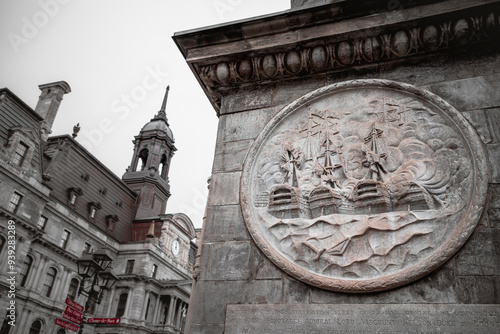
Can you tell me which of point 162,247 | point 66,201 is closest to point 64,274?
point 66,201

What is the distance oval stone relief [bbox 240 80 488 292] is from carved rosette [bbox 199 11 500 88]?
0.37 metres

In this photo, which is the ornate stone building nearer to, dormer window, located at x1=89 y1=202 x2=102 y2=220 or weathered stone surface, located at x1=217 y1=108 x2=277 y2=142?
dormer window, located at x1=89 y1=202 x2=102 y2=220

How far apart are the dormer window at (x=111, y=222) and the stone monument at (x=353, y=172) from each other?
47.0 metres

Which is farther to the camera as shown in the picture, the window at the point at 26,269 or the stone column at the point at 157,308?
the stone column at the point at 157,308

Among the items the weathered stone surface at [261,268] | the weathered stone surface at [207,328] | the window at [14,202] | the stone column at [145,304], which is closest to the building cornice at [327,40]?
the weathered stone surface at [261,268]

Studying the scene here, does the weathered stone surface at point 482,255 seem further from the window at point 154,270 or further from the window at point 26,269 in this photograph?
the window at point 154,270

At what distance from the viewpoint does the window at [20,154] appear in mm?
34594

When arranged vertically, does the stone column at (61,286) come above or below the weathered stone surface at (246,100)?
above

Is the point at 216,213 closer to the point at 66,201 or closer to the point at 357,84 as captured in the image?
the point at 357,84

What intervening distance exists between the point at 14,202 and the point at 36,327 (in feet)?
39.7

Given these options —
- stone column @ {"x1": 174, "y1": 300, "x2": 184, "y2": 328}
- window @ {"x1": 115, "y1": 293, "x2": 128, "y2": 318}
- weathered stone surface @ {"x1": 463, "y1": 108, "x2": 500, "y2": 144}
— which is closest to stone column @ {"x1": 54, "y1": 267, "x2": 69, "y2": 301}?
window @ {"x1": 115, "y1": 293, "x2": 128, "y2": 318}

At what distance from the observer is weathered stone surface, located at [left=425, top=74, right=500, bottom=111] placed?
4.21m

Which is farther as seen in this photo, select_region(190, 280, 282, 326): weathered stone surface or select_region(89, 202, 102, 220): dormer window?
select_region(89, 202, 102, 220): dormer window

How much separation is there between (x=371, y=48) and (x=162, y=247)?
4848 cm
